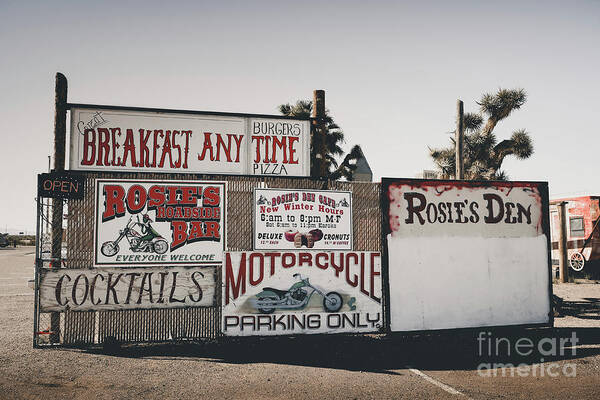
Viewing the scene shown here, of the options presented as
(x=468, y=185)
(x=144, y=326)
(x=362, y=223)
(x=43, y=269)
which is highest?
(x=468, y=185)

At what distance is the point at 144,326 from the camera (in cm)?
813

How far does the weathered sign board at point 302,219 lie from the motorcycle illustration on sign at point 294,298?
2.53 feet

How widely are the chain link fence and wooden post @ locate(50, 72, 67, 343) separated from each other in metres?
0.02

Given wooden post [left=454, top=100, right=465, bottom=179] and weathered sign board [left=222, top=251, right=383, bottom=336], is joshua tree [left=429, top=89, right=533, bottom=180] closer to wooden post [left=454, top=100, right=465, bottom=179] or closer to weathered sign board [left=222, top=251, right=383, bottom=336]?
wooden post [left=454, top=100, right=465, bottom=179]

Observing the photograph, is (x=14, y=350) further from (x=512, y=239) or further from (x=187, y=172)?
(x=512, y=239)

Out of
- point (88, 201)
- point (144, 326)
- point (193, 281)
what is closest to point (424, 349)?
point (193, 281)

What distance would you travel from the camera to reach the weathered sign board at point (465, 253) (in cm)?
880

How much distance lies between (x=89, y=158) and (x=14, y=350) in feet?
12.7

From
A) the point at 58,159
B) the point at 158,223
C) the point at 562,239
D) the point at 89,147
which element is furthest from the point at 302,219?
the point at 562,239

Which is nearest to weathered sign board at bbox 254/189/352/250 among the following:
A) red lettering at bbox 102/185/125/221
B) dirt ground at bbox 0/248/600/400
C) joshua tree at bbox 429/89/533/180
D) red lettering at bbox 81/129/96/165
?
dirt ground at bbox 0/248/600/400

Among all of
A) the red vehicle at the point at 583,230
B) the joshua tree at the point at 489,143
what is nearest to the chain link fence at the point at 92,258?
the red vehicle at the point at 583,230

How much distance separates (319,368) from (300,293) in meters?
1.60

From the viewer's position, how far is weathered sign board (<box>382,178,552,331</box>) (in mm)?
8797

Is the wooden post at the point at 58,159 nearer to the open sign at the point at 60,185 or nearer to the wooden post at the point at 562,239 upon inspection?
the open sign at the point at 60,185
